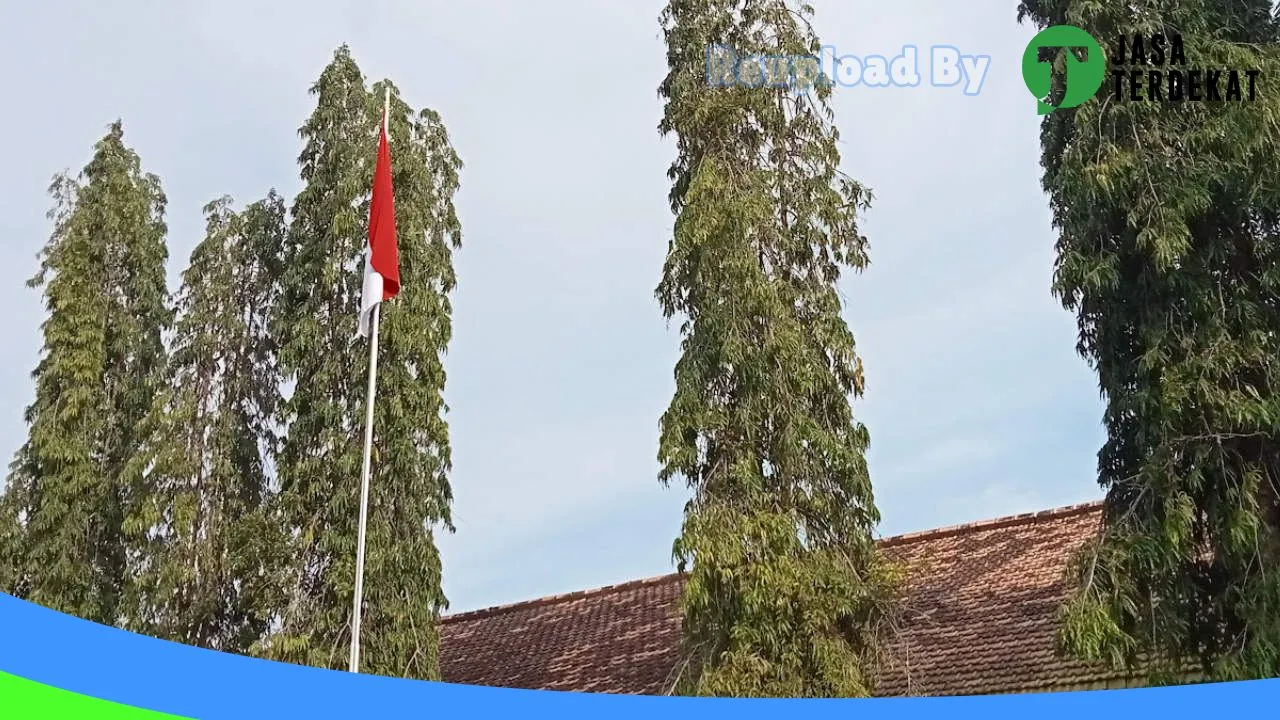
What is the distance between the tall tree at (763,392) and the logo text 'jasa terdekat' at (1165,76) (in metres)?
1.99

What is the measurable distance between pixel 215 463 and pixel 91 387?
2.26 metres

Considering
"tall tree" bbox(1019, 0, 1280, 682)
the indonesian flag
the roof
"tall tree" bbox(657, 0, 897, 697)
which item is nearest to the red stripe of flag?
the indonesian flag

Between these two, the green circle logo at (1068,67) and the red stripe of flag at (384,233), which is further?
the red stripe of flag at (384,233)

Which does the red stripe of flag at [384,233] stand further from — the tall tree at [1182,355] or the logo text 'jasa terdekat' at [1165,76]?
the logo text 'jasa terdekat' at [1165,76]

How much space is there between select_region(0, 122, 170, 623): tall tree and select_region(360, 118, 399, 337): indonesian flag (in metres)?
4.41

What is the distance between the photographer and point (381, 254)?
8039mm

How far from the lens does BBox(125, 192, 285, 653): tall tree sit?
A: 1005 centimetres

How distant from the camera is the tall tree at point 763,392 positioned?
7.43 meters

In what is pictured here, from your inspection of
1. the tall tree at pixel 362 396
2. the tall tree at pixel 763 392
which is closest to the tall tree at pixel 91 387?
the tall tree at pixel 362 396

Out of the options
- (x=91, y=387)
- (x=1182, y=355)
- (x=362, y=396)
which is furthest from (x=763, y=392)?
(x=91, y=387)

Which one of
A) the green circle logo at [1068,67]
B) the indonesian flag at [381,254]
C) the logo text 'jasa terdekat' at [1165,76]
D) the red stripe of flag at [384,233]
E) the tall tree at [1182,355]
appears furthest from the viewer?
the red stripe of flag at [384,233]

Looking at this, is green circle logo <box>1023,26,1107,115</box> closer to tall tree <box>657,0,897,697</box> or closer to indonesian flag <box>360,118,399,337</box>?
tall tree <box>657,0,897,697</box>

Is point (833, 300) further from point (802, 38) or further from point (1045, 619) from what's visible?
point (1045, 619)

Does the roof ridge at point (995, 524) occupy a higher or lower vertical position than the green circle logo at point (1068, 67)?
lower
